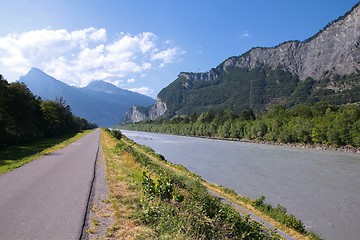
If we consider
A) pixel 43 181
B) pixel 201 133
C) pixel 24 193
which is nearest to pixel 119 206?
pixel 24 193

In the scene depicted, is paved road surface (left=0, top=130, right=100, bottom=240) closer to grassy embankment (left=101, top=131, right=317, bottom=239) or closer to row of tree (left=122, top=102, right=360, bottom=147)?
grassy embankment (left=101, top=131, right=317, bottom=239)

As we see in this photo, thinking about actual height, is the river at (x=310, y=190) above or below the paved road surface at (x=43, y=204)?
below

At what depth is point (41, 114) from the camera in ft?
256

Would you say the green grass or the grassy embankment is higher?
the green grass

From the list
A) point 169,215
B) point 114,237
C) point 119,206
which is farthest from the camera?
point 119,206

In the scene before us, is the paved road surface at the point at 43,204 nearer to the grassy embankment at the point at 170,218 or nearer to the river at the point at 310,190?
the grassy embankment at the point at 170,218

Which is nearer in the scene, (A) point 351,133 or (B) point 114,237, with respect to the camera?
(B) point 114,237

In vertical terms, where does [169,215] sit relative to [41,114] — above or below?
below

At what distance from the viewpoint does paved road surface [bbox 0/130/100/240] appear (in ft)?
30.9

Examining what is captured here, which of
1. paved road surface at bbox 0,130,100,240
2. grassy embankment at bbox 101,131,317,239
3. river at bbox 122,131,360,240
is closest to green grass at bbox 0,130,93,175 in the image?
paved road surface at bbox 0,130,100,240

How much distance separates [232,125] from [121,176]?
11790 centimetres

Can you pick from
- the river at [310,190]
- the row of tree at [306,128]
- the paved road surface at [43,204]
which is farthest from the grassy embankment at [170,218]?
the row of tree at [306,128]

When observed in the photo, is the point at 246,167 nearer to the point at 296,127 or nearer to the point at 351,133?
the point at 351,133

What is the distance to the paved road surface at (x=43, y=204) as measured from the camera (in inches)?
371
